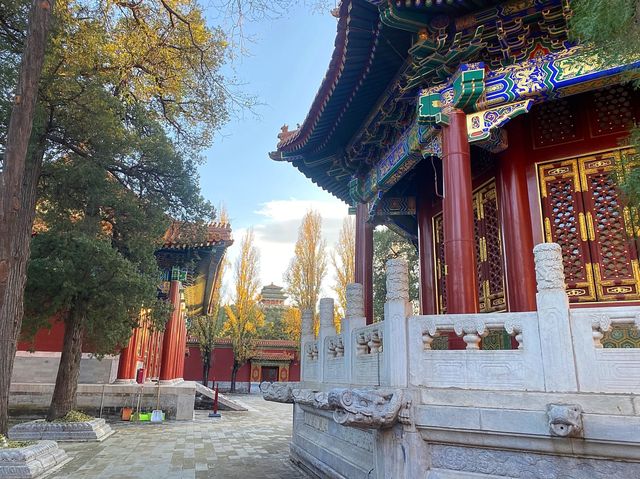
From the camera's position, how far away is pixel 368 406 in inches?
136

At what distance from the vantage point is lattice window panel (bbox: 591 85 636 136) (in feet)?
18.0

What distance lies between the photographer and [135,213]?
33.9 ft

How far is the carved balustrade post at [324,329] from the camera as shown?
6010mm

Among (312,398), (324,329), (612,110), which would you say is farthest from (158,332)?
(612,110)

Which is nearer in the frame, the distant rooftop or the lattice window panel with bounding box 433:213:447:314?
the lattice window panel with bounding box 433:213:447:314

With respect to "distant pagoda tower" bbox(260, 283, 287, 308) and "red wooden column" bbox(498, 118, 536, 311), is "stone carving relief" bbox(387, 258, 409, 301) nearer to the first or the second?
"red wooden column" bbox(498, 118, 536, 311)

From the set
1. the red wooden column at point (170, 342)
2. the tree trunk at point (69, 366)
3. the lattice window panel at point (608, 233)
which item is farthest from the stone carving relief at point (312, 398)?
the red wooden column at point (170, 342)

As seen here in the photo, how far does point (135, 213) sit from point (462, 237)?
8119mm

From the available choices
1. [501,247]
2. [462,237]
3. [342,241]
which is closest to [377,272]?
[342,241]

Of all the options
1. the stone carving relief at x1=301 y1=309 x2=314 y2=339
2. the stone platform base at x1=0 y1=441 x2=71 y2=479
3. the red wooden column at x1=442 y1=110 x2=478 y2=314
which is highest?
the red wooden column at x1=442 y1=110 x2=478 y2=314

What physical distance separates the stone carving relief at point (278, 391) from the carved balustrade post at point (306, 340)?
0.30m

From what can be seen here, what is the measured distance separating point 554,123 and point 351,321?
12.2 ft

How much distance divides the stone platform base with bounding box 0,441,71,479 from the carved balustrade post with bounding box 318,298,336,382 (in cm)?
410

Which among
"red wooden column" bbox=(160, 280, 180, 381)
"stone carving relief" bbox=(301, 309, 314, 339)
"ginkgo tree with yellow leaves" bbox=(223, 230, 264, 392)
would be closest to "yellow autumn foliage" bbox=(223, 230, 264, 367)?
"ginkgo tree with yellow leaves" bbox=(223, 230, 264, 392)
